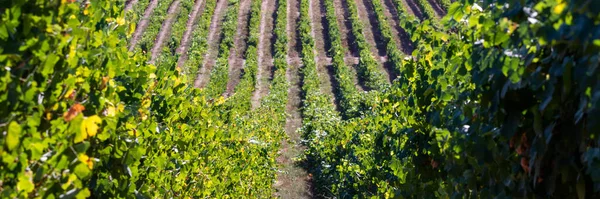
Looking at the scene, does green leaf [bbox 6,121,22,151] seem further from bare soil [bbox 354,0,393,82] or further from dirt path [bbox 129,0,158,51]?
dirt path [bbox 129,0,158,51]

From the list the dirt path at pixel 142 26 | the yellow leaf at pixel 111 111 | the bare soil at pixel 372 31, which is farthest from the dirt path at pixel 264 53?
the yellow leaf at pixel 111 111

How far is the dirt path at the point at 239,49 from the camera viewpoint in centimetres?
2880

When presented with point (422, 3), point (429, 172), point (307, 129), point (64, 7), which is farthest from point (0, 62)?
point (422, 3)

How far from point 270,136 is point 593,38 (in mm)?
15989

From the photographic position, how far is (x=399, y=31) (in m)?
34.9

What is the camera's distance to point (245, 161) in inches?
496

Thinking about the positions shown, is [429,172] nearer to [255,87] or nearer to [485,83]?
[485,83]

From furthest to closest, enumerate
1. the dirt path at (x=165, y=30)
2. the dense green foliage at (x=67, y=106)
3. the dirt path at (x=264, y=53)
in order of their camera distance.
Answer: the dirt path at (x=165, y=30)
the dirt path at (x=264, y=53)
the dense green foliage at (x=67, y=106)

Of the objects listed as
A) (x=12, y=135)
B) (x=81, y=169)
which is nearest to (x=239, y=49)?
(x=81, y=169)

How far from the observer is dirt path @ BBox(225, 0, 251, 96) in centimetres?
2880

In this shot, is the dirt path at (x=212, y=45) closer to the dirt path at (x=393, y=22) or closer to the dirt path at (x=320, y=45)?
the dirt path at (x=320, y=45)

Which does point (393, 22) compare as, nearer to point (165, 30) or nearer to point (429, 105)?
point (165, 30)

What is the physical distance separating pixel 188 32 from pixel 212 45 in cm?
268

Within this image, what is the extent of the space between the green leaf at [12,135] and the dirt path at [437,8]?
115 ft
